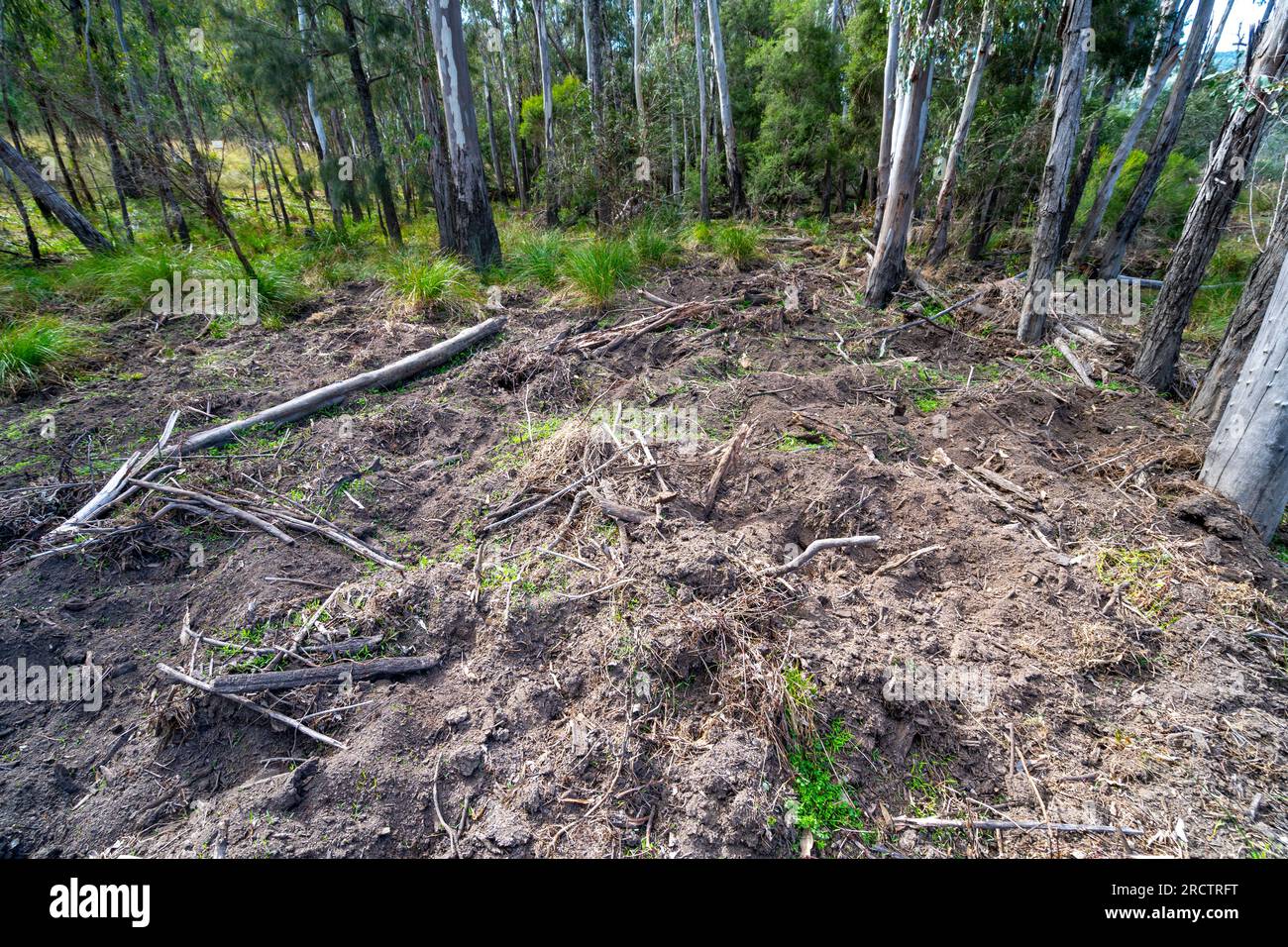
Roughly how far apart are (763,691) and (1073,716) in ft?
4.40

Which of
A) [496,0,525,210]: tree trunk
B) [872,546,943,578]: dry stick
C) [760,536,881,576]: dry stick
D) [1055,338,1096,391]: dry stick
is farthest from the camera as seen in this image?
[496,0,525,210]: tree trunk

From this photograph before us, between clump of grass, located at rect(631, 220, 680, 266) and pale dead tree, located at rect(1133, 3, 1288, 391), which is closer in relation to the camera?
pale dead tree, located at rect(1133, 3, 1288, 391)

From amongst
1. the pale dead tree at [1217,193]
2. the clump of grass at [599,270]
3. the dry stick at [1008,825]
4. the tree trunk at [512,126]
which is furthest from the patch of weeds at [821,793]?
the tree trunk at [512,126]

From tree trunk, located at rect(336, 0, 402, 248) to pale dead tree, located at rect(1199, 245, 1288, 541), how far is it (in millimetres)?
11328

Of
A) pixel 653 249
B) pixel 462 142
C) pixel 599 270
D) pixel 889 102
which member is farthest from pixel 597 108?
pixel 599 270

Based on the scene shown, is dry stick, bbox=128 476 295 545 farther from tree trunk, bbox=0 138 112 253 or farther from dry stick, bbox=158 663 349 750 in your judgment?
tree trunk, bbox=0 138 112 253

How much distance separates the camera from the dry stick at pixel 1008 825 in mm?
2029

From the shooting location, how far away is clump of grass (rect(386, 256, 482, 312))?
6.77 m

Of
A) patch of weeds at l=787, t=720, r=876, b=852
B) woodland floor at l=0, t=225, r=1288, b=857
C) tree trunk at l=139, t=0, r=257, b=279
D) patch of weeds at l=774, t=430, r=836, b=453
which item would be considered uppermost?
tree trunk at l=139, t=0, r=257, b=279

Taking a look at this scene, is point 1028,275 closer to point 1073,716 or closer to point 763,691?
point 1073,716

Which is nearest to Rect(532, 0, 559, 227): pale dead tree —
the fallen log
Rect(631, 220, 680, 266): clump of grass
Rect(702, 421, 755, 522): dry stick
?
Rect(631, 220, 680, 266): clump of grass

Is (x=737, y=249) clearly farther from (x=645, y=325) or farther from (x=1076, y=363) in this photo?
(x=1076, y=363)
